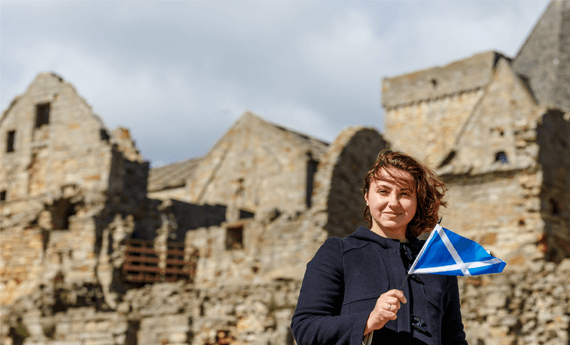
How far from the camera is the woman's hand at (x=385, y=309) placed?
7.34 ft

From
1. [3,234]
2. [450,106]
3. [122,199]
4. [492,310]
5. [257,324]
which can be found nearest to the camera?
[492,310]

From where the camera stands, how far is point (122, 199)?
14273 mm

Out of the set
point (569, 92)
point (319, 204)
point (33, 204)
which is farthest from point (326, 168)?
point (569, 92)

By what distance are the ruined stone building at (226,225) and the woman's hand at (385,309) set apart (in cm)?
736

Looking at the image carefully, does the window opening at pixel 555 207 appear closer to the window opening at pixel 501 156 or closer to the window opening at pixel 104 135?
the window opening at pixel 501 156

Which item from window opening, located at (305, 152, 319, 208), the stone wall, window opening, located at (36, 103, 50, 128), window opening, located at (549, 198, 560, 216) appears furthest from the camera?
window opening, located at (305, 152, 319, 208)

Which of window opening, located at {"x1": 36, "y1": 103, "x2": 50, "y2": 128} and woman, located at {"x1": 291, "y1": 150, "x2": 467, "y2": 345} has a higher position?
window opening, located at {"x1": 36, "y1": 103, "x2": 50, "y2": 128}

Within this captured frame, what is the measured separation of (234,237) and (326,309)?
11.2 metres

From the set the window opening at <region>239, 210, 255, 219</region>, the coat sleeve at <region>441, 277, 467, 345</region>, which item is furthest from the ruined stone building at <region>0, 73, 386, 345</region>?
the coat sleeve at <region>441, 277, 467, 345</region>

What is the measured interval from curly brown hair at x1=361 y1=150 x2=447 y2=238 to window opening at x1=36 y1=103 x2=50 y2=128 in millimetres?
15454

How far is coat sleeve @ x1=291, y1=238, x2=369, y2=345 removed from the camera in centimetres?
234

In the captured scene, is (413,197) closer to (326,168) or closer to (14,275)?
(326,168)

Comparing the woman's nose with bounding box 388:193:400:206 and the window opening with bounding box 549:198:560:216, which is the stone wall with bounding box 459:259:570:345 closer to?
the window opening with bounding box 549:198:560:216

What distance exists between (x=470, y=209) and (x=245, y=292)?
425 centimetres
